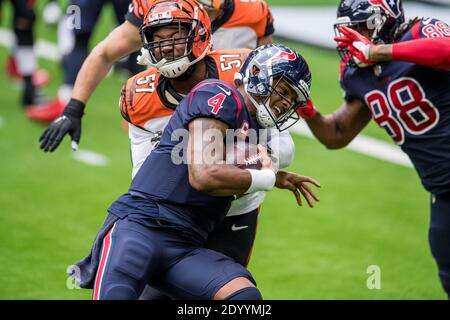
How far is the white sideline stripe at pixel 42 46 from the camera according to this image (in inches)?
484

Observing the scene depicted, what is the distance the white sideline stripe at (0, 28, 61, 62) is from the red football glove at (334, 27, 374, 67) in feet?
25.0

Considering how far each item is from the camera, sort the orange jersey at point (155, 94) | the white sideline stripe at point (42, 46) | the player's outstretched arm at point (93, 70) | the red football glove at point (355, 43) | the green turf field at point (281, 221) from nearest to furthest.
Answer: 1. the orange jersey at point (155, 94)
2. the red football glove at point (355, 43)
3. the player's outstretched arm at point (93, 70)
4. the green turf field at point (281, 221)
5. the white sideline stripe at point (42, 46)

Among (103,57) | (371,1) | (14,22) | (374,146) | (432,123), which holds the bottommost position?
(374,146)

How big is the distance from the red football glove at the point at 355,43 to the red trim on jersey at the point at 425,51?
6.4 inches

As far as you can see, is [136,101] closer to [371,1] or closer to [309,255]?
[371,1]

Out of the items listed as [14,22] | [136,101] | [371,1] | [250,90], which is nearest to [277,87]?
[250,90]

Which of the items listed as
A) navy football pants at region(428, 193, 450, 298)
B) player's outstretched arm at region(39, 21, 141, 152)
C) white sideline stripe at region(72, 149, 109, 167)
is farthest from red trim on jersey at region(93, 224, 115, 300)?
white sideline stripe at region(72, 149, 109, 167)

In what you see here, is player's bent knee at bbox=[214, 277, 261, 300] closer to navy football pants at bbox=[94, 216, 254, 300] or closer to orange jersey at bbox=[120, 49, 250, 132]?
navy football pants at bbox=[94, 216, 254, 300]

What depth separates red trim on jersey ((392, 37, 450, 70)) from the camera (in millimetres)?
4848

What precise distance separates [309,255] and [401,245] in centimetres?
77

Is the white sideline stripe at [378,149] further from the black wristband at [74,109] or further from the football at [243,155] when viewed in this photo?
the football at [243,155]

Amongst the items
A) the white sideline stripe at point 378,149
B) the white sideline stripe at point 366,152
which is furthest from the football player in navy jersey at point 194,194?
the white sideline stripe at point 378,149

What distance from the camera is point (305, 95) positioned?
14.0 feet

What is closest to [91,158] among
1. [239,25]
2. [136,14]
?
[239,25]
